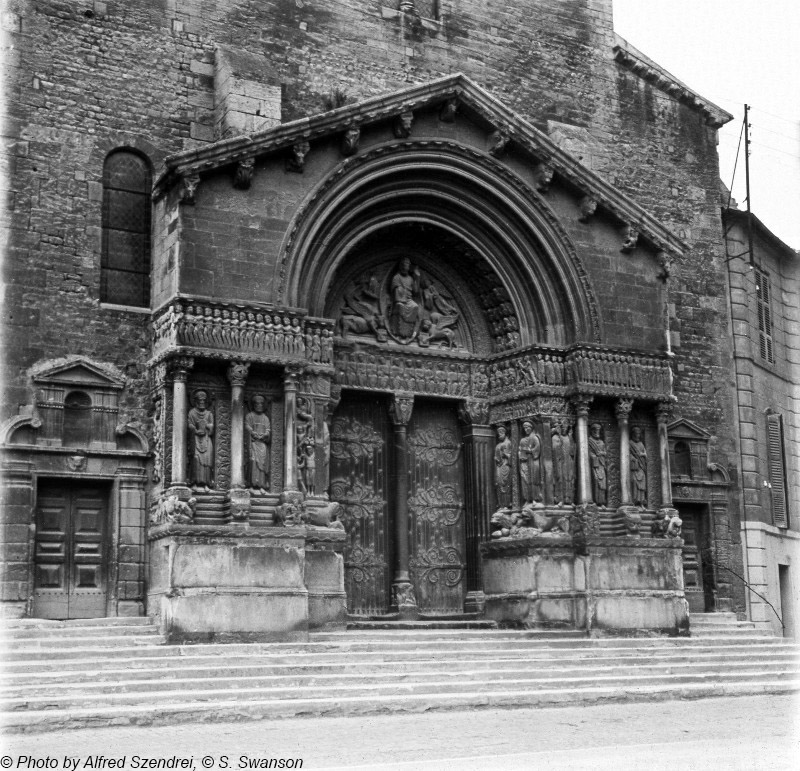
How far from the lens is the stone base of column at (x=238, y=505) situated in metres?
15.9

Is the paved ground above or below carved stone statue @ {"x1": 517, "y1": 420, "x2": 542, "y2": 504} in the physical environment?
below

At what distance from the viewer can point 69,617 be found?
16016 mm

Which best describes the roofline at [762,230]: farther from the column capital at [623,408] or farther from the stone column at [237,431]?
the stone column at [237,431]

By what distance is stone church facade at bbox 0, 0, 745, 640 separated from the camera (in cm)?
1617

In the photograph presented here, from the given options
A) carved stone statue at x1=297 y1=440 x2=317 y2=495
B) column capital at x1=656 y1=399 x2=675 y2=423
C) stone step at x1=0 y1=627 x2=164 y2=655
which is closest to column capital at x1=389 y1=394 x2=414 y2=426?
carved stone statue at x1=297 y1=440 x2=317 y2=495

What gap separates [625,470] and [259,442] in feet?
18.3

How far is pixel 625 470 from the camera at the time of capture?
1872cm

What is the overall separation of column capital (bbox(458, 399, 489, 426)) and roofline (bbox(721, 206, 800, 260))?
645 cm

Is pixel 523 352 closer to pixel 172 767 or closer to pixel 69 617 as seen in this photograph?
pixel 69 617

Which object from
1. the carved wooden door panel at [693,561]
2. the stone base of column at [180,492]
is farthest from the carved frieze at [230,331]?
Answer: the carved wooden door panel at [693,561]

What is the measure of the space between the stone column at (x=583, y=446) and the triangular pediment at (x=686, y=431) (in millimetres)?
2926

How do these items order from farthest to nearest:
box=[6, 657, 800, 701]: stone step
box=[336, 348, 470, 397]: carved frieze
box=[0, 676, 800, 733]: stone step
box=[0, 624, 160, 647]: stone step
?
box=[336, 348, 470, 397]: carved frieze → box=[0, 624, 160, 647]: stone step → box=[6, 657, 800, 701]: stone step → box=[0, 676, 800, 733]: stone step

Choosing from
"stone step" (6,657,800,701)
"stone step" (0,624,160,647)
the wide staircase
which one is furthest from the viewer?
"stone step" (0,624,160,647)

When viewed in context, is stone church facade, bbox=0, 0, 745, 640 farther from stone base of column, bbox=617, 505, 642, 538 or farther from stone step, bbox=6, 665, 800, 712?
stone step, bbox=6, 665, 800, 712
